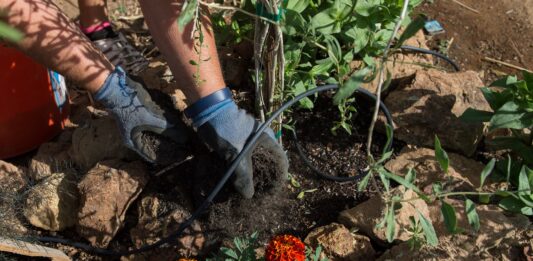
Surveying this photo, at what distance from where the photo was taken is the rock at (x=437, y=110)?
7.51 ft

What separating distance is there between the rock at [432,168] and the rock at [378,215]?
0.16 m

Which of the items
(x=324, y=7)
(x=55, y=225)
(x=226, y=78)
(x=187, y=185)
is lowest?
(x=55, y=225)

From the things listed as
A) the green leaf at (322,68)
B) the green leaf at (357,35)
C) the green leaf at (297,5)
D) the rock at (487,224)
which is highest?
the green leaf at (297,5)

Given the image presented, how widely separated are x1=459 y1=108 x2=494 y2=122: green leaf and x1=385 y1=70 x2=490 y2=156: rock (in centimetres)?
15

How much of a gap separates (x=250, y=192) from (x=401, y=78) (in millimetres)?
990

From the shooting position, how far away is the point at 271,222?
211cm

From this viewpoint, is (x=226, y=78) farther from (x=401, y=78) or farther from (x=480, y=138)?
(x=480, y=138)

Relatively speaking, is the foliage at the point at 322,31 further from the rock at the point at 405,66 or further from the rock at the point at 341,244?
the rock at the point at 341,244

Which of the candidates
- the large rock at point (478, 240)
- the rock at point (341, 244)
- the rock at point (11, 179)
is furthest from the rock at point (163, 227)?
the large rock at point (478, 240)

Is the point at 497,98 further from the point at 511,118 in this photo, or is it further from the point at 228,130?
the point at 228,130

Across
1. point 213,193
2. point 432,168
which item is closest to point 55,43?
point 213,193

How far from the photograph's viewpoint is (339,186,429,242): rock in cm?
192

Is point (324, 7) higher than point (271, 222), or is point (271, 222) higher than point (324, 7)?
point (324, 7)

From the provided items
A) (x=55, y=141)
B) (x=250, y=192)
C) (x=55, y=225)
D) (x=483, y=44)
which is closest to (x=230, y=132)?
(x=250, y=192)
